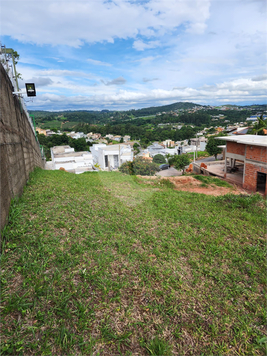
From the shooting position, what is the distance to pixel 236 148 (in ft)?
35.6

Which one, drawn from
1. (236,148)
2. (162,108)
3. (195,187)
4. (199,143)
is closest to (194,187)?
(195,187)

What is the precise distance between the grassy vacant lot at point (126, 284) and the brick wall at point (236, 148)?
8.00 metres

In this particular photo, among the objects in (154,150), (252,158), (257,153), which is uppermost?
(257,153)

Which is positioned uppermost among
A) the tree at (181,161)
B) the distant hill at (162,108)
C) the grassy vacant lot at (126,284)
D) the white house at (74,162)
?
the distant hill at (162,108)

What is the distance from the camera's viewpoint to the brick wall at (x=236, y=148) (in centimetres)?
1045

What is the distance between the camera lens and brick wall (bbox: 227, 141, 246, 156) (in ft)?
34.3

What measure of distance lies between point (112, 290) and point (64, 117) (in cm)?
10100

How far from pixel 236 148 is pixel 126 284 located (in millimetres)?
10833

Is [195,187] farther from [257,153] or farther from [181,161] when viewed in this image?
[181,161]

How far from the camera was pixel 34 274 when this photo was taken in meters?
1.86

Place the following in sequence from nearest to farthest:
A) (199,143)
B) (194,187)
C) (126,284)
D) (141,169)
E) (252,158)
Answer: (126,284) → (252,158) → (194,187) → (141,169) → (199,143)

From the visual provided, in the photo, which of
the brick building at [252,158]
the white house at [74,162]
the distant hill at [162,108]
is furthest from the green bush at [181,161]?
the distant hill at [162,108]

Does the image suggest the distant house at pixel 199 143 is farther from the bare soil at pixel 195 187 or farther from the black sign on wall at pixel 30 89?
the black sign on wall at pixel 30 89

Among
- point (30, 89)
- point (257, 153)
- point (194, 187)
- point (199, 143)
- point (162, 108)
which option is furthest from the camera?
point (162, 108)
